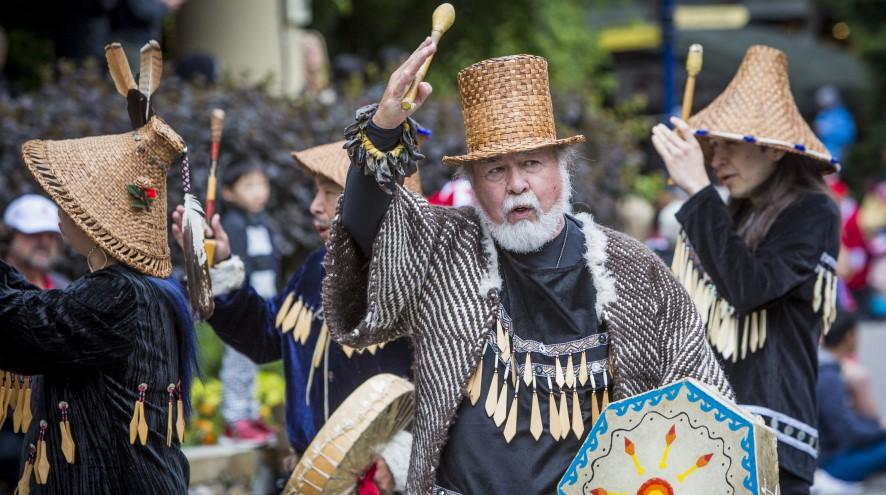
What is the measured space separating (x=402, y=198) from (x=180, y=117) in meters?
4.24

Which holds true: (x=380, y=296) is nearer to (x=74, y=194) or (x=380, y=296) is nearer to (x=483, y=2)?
(x=74, y=194)

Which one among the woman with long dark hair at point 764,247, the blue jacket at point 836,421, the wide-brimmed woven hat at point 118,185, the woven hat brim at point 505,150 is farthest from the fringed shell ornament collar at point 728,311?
the blue jacket at point 836,421

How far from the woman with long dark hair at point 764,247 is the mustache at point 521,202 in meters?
1.05

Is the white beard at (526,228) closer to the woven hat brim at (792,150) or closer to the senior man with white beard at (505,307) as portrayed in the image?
the senior man with white beard at (505,307)

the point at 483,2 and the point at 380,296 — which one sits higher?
the point at 483,2

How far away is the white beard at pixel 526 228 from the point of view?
3594 mm

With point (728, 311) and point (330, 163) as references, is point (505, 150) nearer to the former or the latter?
point (330, 163)

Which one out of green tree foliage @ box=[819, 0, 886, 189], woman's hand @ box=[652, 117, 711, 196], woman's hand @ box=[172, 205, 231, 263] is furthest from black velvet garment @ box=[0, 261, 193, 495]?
green tree foliage @ box=[819, 0, 886, 189]

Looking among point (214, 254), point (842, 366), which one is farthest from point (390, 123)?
point (842, 366)

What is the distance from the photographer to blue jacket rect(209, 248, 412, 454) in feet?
14.5

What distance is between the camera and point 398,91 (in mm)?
3217

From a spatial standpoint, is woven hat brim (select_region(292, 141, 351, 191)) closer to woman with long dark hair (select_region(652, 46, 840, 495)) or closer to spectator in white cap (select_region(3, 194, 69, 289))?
woman with long dark hair (select_region(652, 46, 840, 495))

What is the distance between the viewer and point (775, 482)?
335cm

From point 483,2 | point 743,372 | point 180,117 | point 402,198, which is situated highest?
point 483,2
